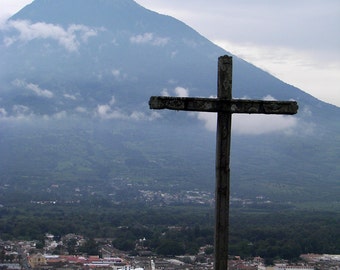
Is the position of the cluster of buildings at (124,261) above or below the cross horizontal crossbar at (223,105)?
below

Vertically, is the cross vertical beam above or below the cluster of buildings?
above

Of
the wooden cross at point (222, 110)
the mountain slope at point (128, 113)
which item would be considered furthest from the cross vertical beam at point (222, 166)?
the mountain slope at point (128, 113)

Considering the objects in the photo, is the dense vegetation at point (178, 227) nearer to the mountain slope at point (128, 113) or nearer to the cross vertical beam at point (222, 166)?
the mountain slope at point (128, 113)

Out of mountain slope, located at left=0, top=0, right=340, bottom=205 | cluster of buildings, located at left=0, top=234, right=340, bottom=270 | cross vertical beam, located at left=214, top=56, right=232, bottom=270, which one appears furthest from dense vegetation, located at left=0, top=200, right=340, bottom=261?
cross vertical beam, located at left=214, top=56, right=232, bottom=270

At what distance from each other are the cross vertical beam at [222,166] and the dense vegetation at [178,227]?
28506mm

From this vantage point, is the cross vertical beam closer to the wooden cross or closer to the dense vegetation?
the wooden cross

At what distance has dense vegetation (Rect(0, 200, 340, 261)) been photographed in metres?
38.7

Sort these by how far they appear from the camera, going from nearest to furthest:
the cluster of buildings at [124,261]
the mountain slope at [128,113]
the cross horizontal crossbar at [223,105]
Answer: the cross horizontal crossbar at [223,105] < the cluster of buildings at [124,261] < the mountain slope at [128,113]

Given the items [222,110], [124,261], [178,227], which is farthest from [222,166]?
[178,227]

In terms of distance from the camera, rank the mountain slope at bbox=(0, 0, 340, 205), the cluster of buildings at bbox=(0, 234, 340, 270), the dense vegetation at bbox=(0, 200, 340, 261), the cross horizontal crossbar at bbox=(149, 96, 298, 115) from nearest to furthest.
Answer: the cross horizontal crossbar at bbox=(149, 96, 298, 115)
the cluster of buildings at bbox=(0, 234, 340, 270)
the dense vegetation at bbox=(0, 200, 340, 261)
the mountain slope at bbox=(0, 0, 340, 205)

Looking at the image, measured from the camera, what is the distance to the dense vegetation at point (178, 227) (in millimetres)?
38656

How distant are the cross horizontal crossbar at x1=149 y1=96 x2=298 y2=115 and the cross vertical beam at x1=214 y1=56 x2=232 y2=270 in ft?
0.15

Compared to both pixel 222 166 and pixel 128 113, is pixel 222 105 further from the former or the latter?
pixel 128 113

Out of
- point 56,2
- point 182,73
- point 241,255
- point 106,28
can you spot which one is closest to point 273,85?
point 182,73
